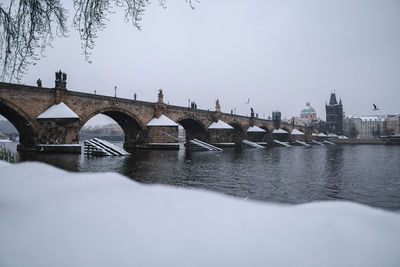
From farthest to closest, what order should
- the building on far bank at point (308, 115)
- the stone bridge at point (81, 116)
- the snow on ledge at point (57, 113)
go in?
the building on far bank at point (308, 115) < the snow on ledge at point (57, 113) < the stone bridge at point (81, 116)

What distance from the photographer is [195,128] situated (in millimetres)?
37500

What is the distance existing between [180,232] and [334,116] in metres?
119

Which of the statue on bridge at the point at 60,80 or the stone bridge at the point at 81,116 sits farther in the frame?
the statue on bridge at the point at 60,80

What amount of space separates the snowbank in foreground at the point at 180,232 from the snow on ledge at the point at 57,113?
1649 cm

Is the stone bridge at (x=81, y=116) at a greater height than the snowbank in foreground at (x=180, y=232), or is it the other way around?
the stone bridge at (x=81, y=116)

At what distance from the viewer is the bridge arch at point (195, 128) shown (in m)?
34.3

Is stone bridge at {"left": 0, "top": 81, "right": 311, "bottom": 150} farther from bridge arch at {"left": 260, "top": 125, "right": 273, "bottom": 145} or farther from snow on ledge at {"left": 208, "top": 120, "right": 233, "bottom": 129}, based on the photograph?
bridge arch at {"left": 260, "top": 125, "right": 273, "bottom": 145}

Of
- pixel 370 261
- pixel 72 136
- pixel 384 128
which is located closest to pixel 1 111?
pixel 72 136

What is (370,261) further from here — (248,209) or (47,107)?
(47,107)

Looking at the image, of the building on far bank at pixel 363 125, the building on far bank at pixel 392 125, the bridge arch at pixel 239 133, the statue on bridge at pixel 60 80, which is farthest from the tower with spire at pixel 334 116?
the statue on bridge at pixel 60 80

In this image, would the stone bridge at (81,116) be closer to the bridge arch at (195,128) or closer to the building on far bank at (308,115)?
the bridge arch at (195,128)

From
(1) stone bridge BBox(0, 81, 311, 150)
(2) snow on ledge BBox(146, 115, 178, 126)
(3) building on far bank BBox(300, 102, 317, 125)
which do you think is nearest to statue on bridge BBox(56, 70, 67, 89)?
(1) stone bridge BBox(0, 81, 311, 150)

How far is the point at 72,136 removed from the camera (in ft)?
60.4

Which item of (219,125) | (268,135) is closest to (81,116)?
(219,125)
